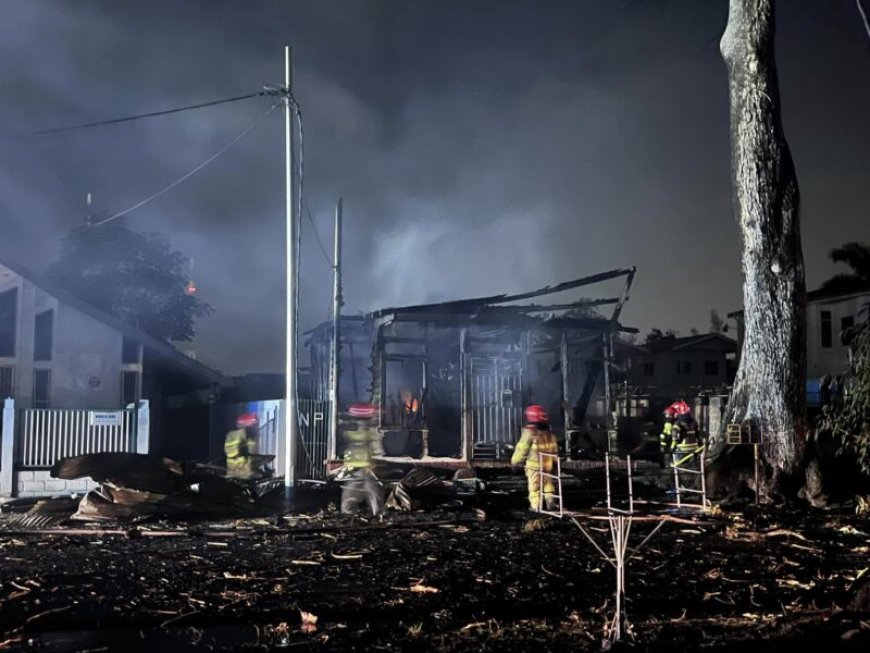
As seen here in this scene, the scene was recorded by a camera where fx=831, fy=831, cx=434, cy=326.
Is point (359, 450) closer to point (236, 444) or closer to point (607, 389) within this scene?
point (236, 444)

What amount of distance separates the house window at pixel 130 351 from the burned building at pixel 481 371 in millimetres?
6622

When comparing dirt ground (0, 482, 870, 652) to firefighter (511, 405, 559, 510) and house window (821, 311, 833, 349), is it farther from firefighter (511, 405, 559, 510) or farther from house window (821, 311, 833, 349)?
house window (821, 311, 833, 349)

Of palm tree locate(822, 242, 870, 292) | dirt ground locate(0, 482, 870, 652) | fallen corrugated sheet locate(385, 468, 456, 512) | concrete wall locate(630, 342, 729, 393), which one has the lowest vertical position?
dirt ground locate(0, 482, 870, 652)

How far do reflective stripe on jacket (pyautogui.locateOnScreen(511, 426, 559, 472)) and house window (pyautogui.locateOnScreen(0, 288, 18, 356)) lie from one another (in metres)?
14.4

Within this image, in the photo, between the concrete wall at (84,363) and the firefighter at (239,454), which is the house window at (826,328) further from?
the firefighter at (239,454)

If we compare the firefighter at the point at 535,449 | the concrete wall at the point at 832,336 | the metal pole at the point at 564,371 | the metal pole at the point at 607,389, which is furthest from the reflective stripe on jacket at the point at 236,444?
the concrete wall at the point at 832,336

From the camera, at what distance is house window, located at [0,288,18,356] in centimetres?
2044

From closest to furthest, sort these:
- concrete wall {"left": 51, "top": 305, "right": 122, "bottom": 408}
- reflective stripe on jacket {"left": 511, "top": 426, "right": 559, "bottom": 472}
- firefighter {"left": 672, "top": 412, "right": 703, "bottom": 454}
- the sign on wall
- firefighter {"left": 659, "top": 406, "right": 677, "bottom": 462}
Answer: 1. reflective stripe on jacket {"left": 511, "top": 426, "right": 559, "bottom": 472}
2. firefighter {"left": 672, "top": 412, "right": 703, "bottom": 454}
3. firefighter {"left": 659, "top": 406, "right": 677, "bottom": 462}
4. the sign on wall
5. concrete wall {"left": 51, "top": 305, "right": 122, "bottom": 408}

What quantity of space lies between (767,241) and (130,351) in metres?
16.1

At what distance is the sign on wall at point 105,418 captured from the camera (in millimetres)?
16453

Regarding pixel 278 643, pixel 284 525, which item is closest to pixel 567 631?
pixel 278 643

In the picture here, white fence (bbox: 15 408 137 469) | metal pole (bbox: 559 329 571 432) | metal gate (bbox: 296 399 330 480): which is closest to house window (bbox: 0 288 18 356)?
white fence (bbox: 15 408 137 469)

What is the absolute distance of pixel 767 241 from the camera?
622 inches

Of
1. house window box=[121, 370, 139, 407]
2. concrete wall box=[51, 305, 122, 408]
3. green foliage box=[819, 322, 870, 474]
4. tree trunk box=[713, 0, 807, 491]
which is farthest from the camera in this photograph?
house window box=[121, 370, 139, 407]
